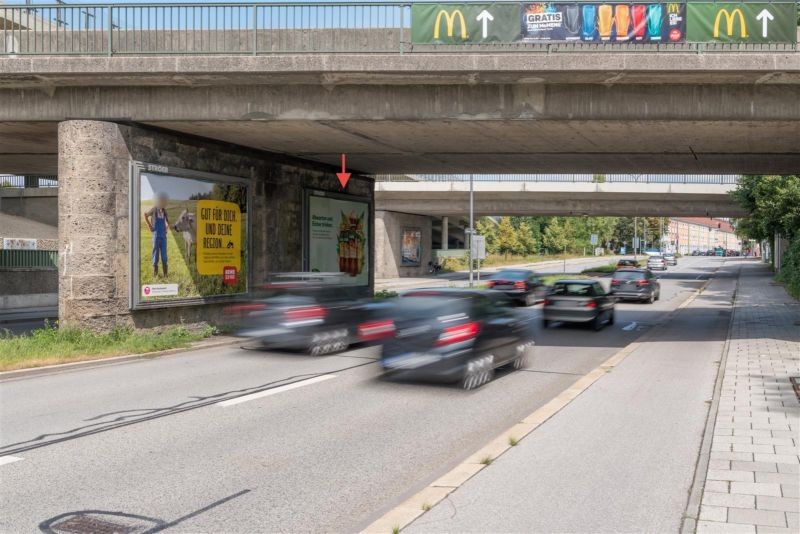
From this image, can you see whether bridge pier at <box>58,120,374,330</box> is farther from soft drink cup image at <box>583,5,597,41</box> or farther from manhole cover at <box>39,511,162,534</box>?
manhole cover at <box>39,511,162,534</box>

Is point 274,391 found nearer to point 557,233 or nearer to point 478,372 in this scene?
point 478,372

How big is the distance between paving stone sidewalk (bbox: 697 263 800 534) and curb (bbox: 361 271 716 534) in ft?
6.05

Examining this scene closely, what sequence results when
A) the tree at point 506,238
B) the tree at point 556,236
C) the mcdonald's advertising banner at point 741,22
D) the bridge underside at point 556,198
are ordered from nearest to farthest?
the mcdonald's advertising banner at point 741,22 → the bridge underside at point 556,198 → the tree at point 506,238 → the tree at point 556,236

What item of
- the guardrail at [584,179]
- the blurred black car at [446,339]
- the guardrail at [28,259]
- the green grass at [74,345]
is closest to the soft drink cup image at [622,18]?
→ the blurred black car at [446,339]

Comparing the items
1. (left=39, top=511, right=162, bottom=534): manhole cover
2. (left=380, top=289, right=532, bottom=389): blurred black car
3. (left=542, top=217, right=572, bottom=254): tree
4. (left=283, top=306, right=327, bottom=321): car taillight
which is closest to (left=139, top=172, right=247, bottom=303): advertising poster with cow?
(left=283, top=306, right=327, bottom=321): car taillight

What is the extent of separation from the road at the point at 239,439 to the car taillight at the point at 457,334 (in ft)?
2.55

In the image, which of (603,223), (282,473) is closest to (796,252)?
(282,473)

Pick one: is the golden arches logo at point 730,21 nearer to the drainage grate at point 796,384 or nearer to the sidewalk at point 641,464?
the sidewalk at point 641,464

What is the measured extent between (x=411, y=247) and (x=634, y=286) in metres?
27.4

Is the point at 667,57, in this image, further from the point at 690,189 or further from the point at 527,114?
the point at 690,189

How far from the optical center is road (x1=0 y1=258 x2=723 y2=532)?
5.47 metres

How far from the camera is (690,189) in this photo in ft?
150

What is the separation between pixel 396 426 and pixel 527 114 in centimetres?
839

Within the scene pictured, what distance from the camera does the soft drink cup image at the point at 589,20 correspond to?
45.4 feet
